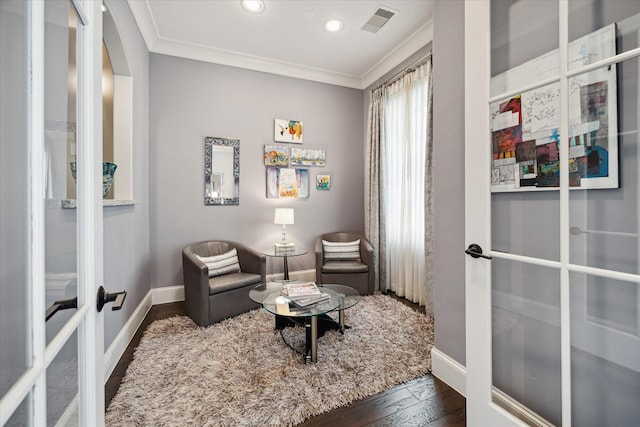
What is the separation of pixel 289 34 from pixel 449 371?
11.2 feet

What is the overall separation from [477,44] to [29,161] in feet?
5.54

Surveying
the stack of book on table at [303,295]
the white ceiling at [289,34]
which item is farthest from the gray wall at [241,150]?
the stack of book on table at [303,295]

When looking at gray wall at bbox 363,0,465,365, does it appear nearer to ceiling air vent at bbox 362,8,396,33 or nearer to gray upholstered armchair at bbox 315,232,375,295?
ceiling air vent at bbox 362,8,396,33

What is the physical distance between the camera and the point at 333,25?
2.91m

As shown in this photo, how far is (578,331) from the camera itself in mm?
1062

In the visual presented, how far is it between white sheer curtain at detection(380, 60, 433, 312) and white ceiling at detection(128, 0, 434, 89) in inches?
17.4

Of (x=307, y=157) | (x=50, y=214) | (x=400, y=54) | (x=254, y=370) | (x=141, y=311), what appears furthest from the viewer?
(x=307, y=157)

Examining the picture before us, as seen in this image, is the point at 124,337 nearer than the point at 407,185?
Yes

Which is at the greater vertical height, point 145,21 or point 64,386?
point 145,21

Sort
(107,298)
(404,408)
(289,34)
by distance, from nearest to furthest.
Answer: (107,298) < (404,408) < (289,34)

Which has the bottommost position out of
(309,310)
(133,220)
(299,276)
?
(299,276)

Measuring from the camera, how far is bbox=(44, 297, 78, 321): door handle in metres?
0.61

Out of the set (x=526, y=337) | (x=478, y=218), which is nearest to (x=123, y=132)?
(x=478, y=218)

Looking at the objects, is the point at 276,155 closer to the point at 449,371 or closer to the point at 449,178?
the point at 449,178
